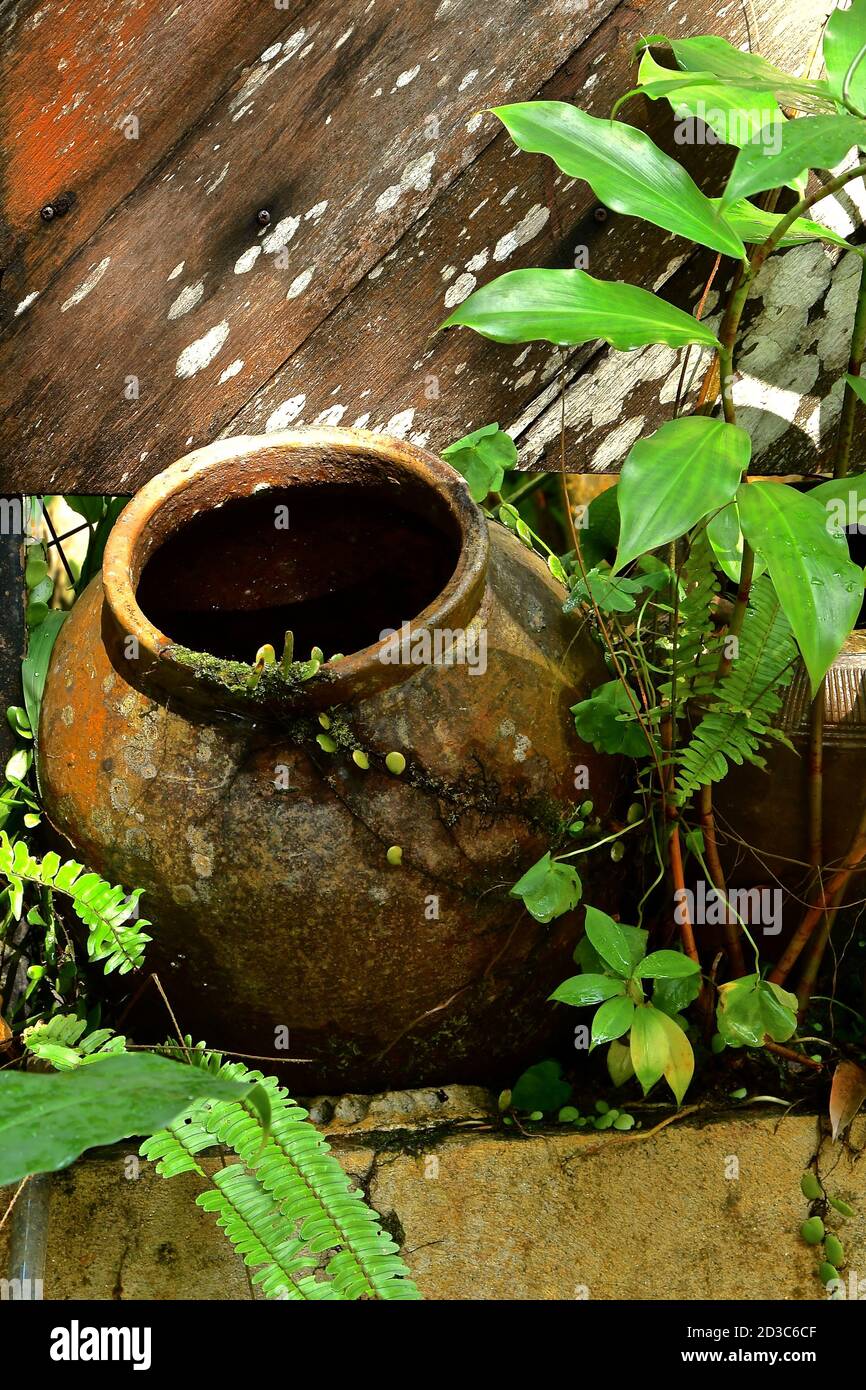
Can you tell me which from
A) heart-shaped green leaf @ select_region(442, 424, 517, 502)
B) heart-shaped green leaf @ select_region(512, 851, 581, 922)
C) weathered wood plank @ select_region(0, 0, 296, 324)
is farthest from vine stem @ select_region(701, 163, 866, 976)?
weathered wood plank @ select_region(0, 0, 296, 324)

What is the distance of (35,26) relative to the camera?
88.7 inches

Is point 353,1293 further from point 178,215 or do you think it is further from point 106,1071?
point 178,215

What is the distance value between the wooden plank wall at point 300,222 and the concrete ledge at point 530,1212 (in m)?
1.37

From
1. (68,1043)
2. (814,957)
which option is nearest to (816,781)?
(814,957)

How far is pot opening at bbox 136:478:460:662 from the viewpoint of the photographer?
2242mm

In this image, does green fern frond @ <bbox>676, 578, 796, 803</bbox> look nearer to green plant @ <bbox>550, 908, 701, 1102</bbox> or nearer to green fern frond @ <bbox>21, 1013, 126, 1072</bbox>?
green plant @ <bbox>550, 908, 701, 1102</bbox>

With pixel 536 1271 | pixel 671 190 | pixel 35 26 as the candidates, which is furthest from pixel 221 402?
pixel 536 1271

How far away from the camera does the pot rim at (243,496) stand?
187cm

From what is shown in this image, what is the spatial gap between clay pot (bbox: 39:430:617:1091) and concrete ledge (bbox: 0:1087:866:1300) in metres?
0.17

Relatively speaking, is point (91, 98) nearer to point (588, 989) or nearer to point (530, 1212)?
point (588, 989)

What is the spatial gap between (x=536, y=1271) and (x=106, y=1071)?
104 centimetres

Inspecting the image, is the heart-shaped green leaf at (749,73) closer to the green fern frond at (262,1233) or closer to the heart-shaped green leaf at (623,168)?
the heart-shaped green leaf at (623,168)

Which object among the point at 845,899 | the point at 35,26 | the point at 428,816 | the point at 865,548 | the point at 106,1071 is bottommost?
the point at 106,1071

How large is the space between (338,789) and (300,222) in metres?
1.19
